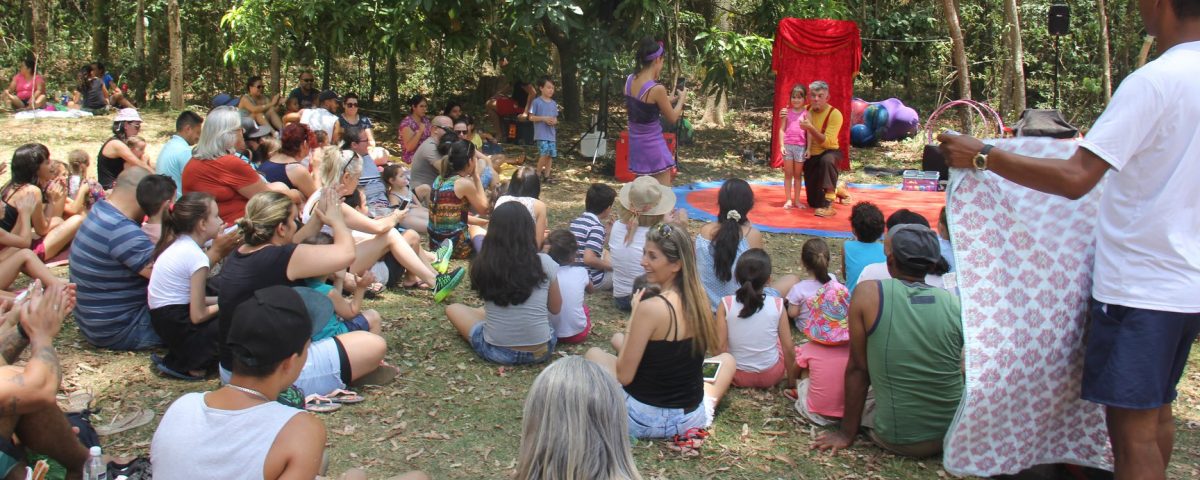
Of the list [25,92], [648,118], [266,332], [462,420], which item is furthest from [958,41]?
[25,92]

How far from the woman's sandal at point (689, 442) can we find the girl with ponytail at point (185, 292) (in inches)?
88.3

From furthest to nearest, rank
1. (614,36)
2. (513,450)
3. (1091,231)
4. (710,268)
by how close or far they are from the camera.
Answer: (614,36) < (710,268) < (513,450) < (1091,231)

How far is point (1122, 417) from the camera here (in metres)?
2.77

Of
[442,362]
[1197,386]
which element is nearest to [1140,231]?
[1197,386]

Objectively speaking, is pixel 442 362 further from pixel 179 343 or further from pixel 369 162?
pixel 369 162

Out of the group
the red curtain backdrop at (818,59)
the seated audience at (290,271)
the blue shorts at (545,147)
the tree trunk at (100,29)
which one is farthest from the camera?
the tree trunk at (100,29)

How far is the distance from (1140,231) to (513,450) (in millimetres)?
2515

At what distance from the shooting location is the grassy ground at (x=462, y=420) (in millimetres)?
3797

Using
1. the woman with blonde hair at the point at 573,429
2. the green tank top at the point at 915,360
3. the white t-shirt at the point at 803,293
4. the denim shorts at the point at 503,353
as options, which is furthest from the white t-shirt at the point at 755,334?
the woman with blonde hair at the point at 573,429

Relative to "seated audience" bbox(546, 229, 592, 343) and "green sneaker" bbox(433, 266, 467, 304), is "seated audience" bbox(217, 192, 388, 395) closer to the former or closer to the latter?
"seated audience" bbox(546, 229, 592, 343)

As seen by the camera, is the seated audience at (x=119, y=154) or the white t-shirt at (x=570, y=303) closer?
the white t-shirt at (x=570, y=303)

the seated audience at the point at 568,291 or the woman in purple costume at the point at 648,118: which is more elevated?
the woman in purple costume at the point at 648,118

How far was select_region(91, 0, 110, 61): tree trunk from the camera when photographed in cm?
1655

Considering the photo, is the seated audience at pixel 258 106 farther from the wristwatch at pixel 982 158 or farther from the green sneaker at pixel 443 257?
the wristwatch at pixel 982 158
